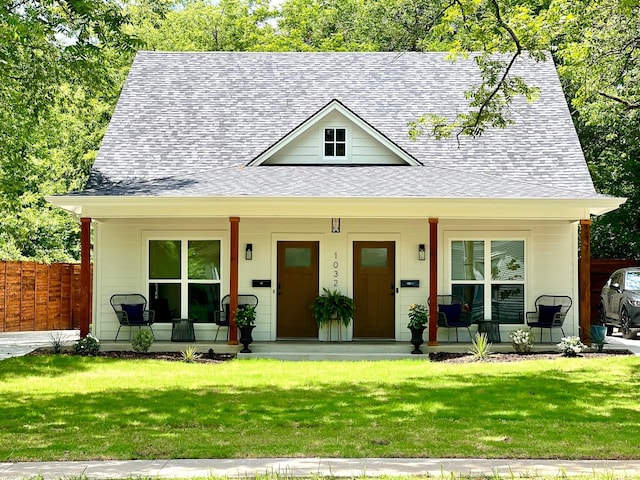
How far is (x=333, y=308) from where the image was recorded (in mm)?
18281

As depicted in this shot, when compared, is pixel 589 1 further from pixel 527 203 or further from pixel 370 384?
pixel 370 384

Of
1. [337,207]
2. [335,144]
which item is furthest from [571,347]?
[335,144]

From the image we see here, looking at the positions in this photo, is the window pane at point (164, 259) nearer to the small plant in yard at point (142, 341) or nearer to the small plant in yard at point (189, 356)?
the small plant in yard at point (142, 341)

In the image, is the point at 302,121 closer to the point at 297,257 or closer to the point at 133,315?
the point at 297,257

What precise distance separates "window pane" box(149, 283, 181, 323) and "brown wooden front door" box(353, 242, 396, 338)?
3682mm

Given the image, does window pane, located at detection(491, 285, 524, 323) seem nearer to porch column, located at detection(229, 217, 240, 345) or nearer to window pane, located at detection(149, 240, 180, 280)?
porch column, located at detection(229, 217, 240, 345)

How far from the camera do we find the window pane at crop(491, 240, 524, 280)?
19.0 m

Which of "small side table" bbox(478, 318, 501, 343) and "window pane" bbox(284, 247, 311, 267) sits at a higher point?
"window pane" bbox(284, 247, 311, 267)

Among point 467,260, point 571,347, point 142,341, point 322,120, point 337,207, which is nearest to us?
point 571,347

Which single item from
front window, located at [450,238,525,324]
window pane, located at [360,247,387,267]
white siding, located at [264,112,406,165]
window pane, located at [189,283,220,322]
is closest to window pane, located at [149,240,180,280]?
window pane, located at [189,283,220,322]

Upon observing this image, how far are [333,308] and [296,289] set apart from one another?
1213 millimetres

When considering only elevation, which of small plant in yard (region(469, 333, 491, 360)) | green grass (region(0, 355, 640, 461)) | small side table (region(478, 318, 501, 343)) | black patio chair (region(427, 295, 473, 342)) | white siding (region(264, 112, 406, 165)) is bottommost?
green grass (region(0, 355, 640, 461))

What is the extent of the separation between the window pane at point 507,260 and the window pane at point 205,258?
5.71 m

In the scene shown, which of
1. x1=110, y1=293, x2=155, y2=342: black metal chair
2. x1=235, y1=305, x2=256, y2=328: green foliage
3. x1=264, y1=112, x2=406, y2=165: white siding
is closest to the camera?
x1=235, y1=305, x2=256, y2=328: green foliage
